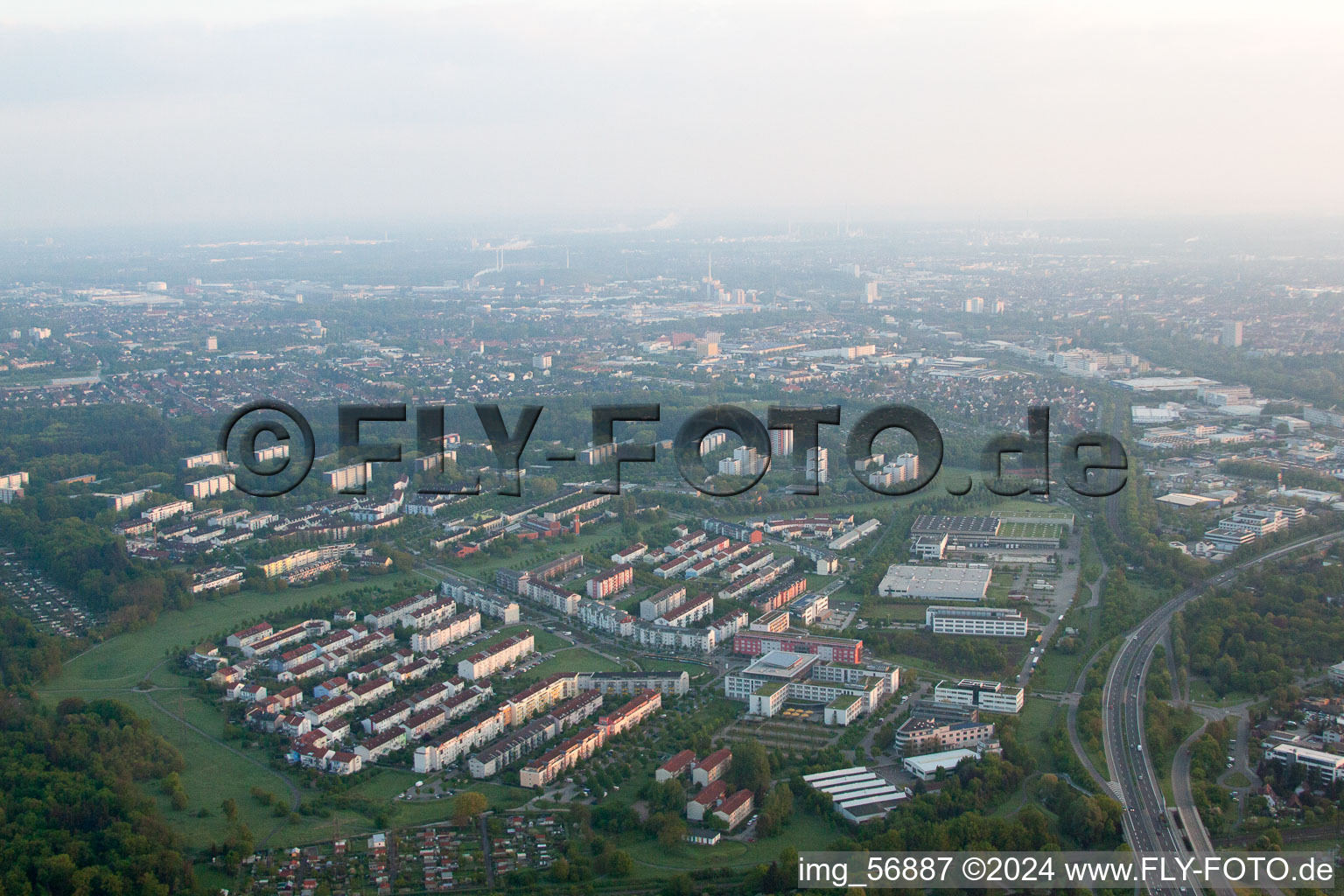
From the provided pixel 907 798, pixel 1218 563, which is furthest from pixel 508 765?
pixel 1218 563

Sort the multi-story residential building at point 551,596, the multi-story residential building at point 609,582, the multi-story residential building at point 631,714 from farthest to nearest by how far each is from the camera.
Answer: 1. the multi-story residential building at point 609,582
2. the multi-story residential building at point 551,596
3. the multi-story residential building at point 631,714

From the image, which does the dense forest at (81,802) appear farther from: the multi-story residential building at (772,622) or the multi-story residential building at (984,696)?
the multi-story residential building at (984,696)

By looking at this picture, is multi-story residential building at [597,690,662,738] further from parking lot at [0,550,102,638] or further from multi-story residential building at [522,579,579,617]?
parking lot at [0,550,102,638]

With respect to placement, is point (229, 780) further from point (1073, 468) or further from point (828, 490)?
point (1073, 468)

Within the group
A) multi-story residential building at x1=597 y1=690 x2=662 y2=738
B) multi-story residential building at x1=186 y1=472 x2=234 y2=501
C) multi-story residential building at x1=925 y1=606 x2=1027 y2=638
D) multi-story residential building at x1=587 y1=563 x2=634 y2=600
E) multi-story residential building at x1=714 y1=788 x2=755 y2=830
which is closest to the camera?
multi-story residential building at x1=714 y1=788 x2=755 y2=830

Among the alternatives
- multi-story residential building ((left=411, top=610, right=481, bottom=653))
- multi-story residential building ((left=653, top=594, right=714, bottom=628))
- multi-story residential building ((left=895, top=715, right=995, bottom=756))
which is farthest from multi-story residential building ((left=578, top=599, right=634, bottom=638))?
multi-story residential building ((left=895, top=715, right=995, bottom=756))

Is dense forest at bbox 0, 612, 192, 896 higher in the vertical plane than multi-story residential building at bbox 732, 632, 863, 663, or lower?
lower

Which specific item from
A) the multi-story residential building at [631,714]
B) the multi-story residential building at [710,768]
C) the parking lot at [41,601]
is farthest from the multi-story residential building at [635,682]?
the parking lot at [41,601]

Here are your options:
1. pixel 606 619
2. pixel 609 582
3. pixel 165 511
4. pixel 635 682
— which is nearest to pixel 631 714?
pixel 635 682
